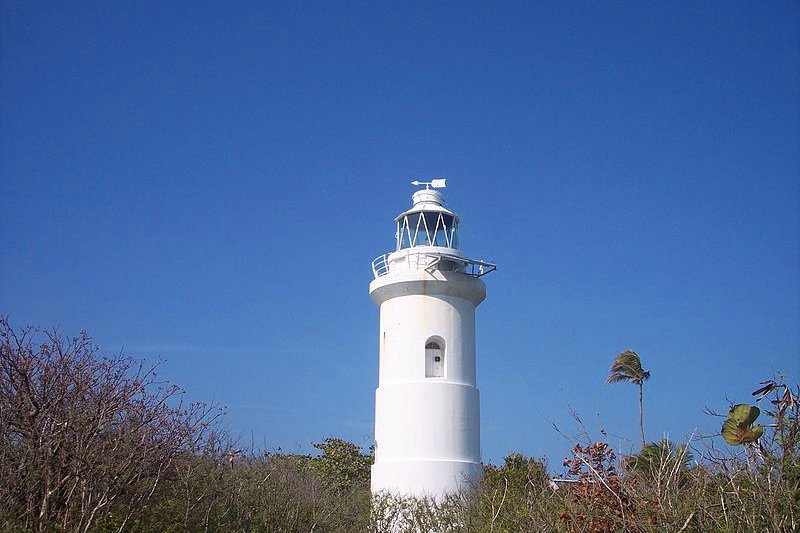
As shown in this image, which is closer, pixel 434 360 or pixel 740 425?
pixel 740 425

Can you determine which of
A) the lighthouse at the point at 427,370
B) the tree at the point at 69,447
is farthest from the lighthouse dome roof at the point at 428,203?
the tree at the point at 69,447

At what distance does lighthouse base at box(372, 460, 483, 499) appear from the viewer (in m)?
19.3

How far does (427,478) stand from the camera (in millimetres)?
19484

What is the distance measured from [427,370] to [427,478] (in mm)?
2729

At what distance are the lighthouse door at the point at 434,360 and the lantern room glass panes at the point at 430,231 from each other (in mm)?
2763

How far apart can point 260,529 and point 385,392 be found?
22.9ft

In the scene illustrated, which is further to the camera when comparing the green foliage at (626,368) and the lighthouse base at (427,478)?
the green foliage at (626,368)

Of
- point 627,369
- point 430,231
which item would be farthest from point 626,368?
point 430,231

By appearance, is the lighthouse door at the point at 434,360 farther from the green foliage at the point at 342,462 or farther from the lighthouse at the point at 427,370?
the green foliage at the point at 342,462

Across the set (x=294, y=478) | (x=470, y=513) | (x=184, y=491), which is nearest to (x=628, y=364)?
(x=294, y=478)

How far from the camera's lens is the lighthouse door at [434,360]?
20719 mm

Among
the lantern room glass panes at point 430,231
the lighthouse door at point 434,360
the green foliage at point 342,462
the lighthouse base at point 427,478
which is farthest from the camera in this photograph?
the green foliage at point 342,462

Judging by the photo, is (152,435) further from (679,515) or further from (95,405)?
(679,515)

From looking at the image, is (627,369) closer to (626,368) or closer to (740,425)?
(626,368)
